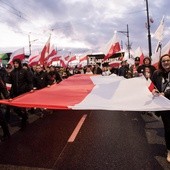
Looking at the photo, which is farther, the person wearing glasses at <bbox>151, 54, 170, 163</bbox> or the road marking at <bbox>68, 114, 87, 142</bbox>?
the road marking at <bbox>68, 114, 87, 142</bbox>

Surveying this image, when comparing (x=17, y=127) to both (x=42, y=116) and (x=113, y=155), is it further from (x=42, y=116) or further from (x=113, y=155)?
(x=113, y=155)

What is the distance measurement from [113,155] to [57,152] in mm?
1023

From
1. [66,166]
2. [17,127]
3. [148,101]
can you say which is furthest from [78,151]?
[17,127]

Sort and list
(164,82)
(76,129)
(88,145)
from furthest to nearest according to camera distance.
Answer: (76,129) < (88,145) < (164,82)

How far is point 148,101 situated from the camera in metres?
5.79

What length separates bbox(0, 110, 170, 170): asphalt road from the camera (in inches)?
221

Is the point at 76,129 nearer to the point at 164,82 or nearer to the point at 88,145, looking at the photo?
the point at 88,145

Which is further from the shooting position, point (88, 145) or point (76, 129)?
point (76, 129)

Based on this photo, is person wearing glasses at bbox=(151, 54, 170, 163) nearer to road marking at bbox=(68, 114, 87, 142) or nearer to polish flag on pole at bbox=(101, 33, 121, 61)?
road marking at bbox=(68, 114, 87, 142)

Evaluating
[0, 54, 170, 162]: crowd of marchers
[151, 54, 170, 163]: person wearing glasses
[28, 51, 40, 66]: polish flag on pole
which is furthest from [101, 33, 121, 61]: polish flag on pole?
[151, 54, 170, 163]: person wearing glasses

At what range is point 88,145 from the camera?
6.88 m

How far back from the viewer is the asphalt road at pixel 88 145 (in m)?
5.62

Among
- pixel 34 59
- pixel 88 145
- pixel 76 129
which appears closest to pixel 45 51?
pixel 34 59

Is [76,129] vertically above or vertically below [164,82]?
below
